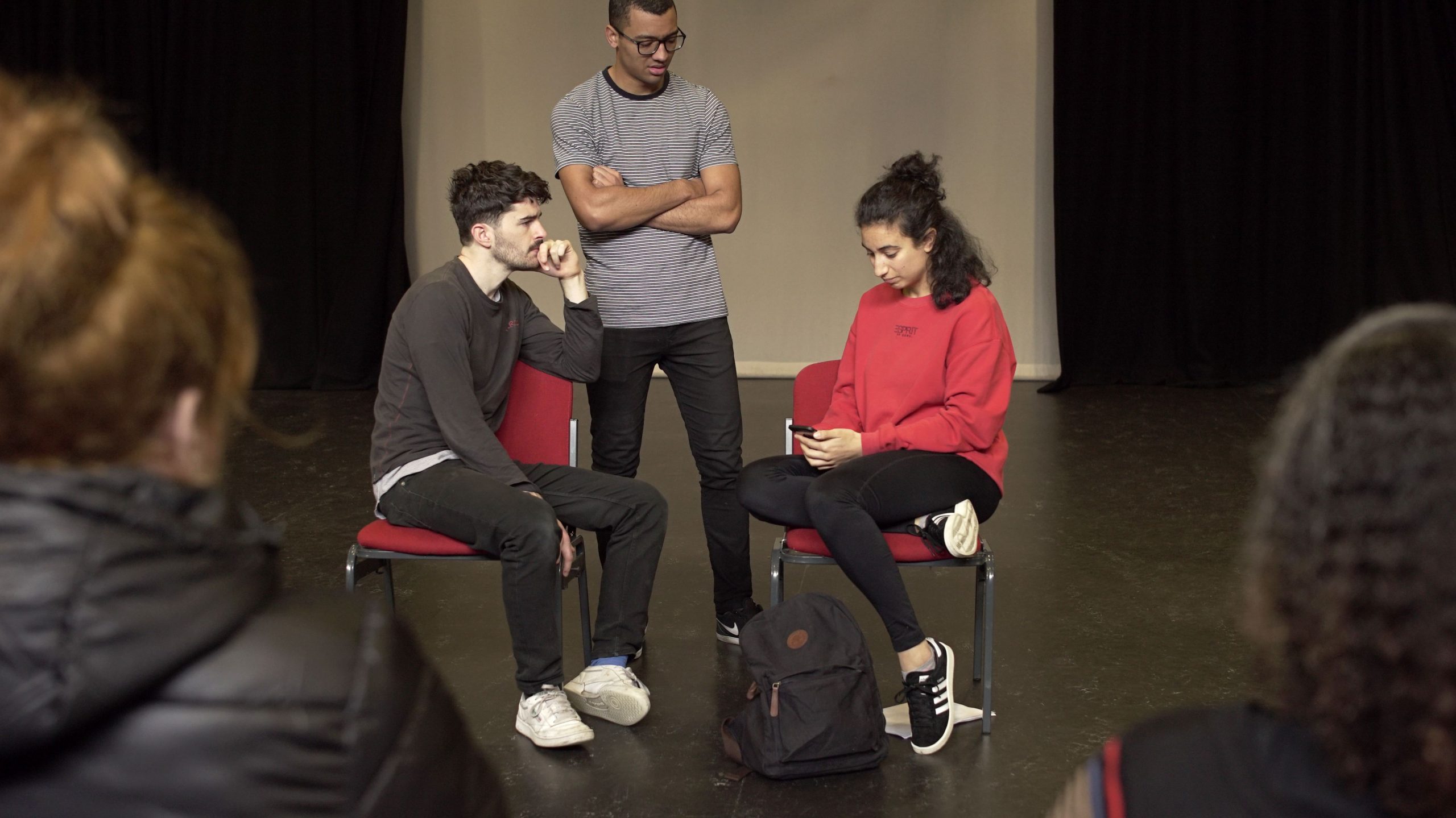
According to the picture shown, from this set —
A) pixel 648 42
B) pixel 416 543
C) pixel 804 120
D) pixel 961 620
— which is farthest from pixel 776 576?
pixel 804 120

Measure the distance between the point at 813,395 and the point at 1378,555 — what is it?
2.32 meters

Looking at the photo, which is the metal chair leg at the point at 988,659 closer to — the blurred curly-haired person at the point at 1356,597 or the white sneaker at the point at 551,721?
the white sneaker at the point at 551,721

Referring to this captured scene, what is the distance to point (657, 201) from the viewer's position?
116 inches

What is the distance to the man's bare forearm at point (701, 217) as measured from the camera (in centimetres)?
299

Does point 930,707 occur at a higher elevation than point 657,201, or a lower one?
lower

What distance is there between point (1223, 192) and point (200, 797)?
22.9 ft

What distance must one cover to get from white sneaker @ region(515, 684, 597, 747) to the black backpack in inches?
12.1

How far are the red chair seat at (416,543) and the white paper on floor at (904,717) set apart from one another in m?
0.92

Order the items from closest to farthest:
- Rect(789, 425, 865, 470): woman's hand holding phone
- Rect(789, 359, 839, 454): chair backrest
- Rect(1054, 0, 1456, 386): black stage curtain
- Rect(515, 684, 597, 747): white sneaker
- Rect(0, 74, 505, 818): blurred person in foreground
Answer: Rect(0, 74, 505, 818): blurred person in foreground < Rect(515, 684, 597, 747): white sneaker < Rect(789, 425, 865, 470): woman's hand holding phone < Rect(789, 359, 839, 454): chair backrest < Rect(1054, 0, 1456, 386): black stage curtain

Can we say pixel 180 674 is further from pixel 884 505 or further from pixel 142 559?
pixel 884 505

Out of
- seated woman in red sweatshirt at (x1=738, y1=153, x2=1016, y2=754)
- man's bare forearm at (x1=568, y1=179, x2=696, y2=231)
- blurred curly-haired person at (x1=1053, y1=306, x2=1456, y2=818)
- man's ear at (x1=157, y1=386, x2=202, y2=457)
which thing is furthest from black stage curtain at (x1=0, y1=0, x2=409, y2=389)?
blurred curly-haired person at (x1=1053, y1=306, x2=1456, y2=818)

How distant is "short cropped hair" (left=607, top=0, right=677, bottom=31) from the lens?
2877mm

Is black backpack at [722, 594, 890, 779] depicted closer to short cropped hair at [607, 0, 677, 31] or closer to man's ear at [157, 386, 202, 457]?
short cropped hair at [607, 0, 677, 31]

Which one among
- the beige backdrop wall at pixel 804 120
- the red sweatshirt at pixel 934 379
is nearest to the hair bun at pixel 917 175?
the red sweatshirt at pixel 934 379
